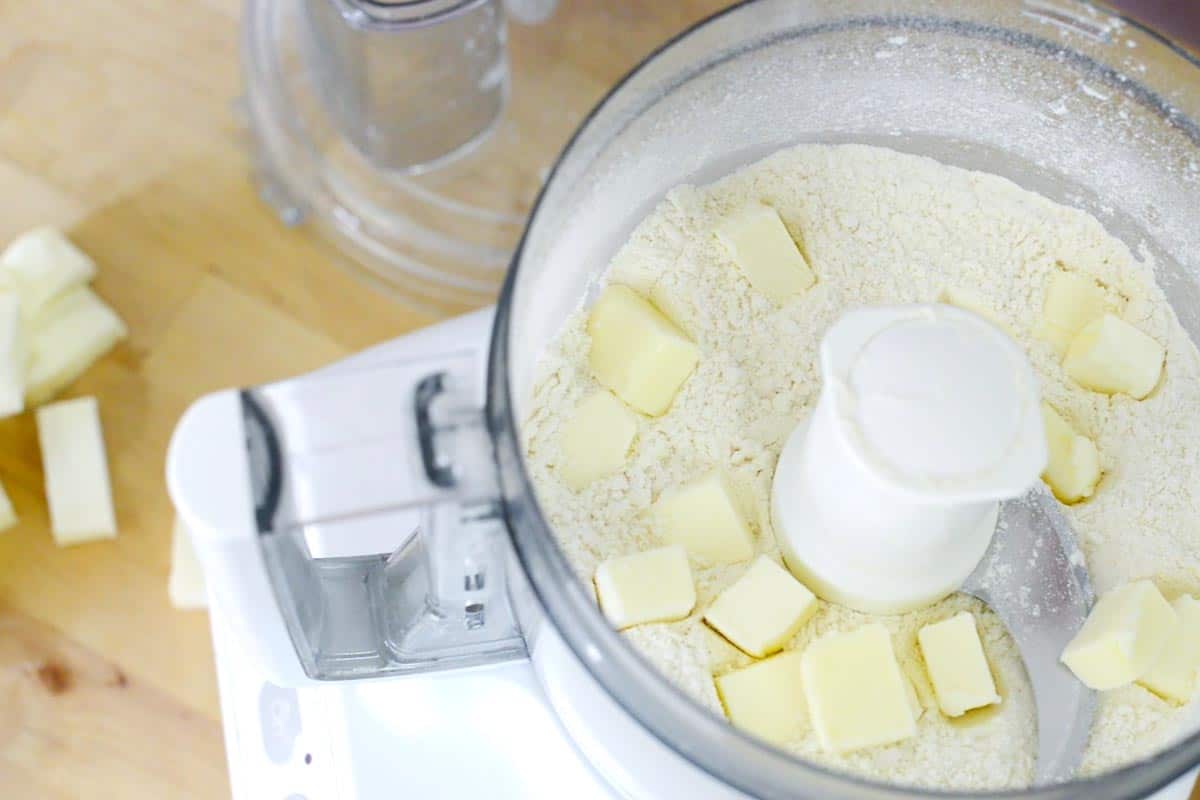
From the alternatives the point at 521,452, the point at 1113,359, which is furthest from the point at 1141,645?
the point at 521,452

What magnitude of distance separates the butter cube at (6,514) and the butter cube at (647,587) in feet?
1.58

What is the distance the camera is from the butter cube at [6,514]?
793mm

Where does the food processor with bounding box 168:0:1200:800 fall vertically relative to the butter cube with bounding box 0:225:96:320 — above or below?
above

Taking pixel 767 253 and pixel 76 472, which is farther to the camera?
A: pixel 76 472

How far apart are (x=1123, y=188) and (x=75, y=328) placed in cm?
62

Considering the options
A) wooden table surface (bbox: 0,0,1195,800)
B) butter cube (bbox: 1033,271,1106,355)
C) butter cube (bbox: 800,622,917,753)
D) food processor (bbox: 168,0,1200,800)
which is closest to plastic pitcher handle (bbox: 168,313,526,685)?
food processor (bbox: 168,0,1200,800)

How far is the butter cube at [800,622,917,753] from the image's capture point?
46 centimetres

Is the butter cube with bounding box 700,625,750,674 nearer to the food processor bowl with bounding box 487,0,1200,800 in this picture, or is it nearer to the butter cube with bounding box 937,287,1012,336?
the food processor bowl with bounding box 487,0,1200,800

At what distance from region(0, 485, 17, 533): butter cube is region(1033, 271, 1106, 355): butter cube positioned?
0.60 metres

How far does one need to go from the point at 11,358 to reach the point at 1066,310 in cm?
61

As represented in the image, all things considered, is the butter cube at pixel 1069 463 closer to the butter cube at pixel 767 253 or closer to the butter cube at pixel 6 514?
the butter cube at pixel 767 253

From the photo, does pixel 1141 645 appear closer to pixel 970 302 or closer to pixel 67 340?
pixel 970 302

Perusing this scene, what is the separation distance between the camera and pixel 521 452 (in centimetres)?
41

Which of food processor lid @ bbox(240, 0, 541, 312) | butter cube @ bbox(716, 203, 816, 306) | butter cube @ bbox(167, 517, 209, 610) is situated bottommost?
butter cube @ bbox(167, 517, 209, 610)
